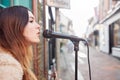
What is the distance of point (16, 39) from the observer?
3.78ft

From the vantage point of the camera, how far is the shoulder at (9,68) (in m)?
1.04

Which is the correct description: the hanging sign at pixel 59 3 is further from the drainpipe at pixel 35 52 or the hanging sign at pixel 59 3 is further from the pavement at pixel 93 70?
the pavement at pixel 93 70

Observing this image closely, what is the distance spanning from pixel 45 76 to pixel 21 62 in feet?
5.10

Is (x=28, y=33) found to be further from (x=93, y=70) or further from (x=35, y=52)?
(x=93, y=70)

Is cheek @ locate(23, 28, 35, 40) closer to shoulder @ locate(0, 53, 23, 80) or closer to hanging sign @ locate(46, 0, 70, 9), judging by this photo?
shoulder @ locate(0, 53, 23, 80)


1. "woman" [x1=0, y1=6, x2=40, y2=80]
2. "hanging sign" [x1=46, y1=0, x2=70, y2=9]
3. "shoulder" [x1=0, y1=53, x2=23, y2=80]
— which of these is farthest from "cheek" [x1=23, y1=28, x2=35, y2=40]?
"hanging sign" [x1=46, y1=0, x2=70, y2=9]

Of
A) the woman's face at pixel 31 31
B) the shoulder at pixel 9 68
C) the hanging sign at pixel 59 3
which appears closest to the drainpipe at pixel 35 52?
the hanging sign at pixel 59 3

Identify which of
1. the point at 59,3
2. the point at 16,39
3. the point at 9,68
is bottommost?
the point at 9,68

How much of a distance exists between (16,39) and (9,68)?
0.15 meters

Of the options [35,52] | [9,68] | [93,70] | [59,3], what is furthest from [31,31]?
[93,70]

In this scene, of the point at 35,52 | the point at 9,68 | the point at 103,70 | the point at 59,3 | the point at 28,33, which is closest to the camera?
the point at 9,68

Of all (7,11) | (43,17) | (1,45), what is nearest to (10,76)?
(1,45)

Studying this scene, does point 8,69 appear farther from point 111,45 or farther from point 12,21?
point 111,45

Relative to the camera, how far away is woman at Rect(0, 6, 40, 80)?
1095mm
